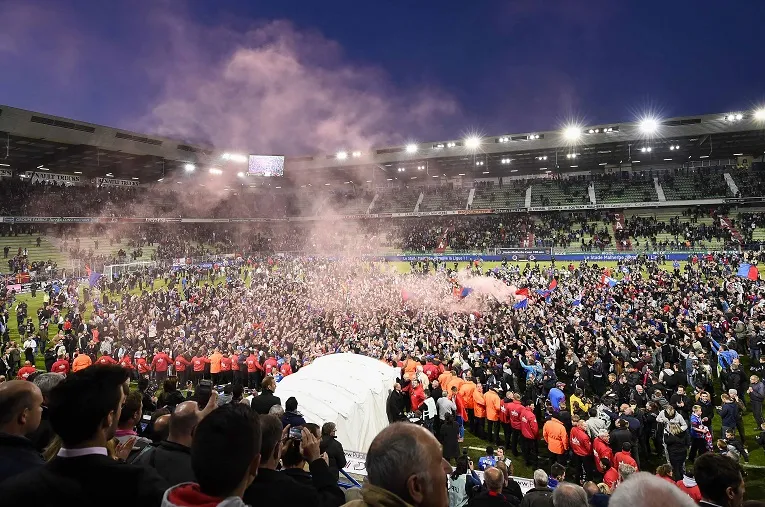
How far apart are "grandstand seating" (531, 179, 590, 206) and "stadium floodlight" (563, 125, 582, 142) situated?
6.52m

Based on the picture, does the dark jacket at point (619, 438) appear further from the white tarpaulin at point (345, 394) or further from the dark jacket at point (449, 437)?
the white tarpaulin at point (345, 394)

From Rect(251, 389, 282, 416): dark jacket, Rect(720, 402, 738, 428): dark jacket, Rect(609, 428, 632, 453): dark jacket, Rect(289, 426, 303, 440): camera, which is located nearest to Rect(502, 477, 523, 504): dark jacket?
Rect(251, 389, 282, 416): dark jacket

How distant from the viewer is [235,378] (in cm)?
1265

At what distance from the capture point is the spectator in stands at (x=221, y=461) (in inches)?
59.6

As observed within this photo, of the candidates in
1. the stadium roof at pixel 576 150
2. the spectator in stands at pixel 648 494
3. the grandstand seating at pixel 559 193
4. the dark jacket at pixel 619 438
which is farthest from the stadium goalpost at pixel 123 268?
the grandstand seating at pixel 559 193

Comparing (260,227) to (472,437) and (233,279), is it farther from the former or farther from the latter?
(472,437)

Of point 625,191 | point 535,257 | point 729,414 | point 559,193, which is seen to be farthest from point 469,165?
point 729,414

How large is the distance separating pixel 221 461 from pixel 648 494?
1576mm

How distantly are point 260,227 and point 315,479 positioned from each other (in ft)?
146

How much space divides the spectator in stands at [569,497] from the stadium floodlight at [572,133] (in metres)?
35.5

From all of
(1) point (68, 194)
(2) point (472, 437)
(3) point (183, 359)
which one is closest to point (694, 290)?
(2) point (472, 437)

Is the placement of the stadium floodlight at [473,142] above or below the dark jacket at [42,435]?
above

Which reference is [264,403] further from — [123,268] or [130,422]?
[123,268]

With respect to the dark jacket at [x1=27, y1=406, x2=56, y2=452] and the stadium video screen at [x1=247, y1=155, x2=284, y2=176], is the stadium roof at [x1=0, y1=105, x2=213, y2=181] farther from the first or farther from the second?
the dark jacket at [x1=27, y1=406, x2=56, y2=452]
